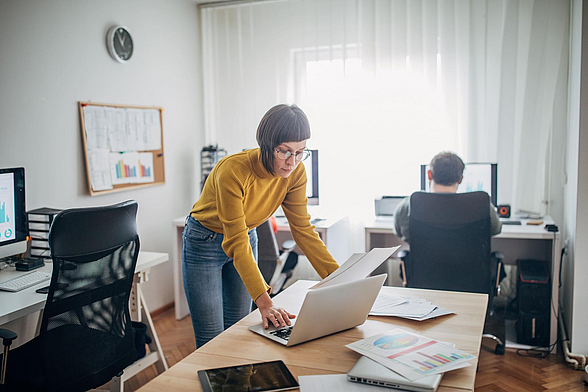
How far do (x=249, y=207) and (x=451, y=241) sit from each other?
128cm

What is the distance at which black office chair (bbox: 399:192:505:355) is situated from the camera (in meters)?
2.58

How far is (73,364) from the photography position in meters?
1.81

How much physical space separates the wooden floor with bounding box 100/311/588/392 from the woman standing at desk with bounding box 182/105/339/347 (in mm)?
1111

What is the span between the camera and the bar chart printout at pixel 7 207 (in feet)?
7.63

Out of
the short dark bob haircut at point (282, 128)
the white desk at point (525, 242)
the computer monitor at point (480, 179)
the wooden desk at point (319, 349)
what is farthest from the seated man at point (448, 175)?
the short dark bob haircut at point (282, 128)

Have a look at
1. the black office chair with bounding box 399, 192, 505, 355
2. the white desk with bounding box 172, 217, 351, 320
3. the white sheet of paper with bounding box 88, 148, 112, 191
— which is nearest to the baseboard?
the white desk with bounding box 172, 217, 351, 320

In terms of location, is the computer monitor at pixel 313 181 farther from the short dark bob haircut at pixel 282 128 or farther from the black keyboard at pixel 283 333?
the black keyboard at pixel 283 333

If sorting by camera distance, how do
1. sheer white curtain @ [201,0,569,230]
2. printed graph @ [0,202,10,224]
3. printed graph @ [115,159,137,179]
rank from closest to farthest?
printed graph @ [0,202,10,224]
printed graph @ [115,159,137,179]
sheer white curtain @ [201,0,569,230]

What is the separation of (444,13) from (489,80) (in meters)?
0.59

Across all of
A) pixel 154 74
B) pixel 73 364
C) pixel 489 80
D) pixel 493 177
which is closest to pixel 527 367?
pixel 493 177

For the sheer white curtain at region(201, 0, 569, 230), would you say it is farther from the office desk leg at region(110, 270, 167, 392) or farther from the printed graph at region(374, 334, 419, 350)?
the printed graph at region(374, 334, 419, 350)

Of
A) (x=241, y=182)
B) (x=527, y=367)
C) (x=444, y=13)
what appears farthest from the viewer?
(x=444, y=13)

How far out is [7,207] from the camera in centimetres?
235

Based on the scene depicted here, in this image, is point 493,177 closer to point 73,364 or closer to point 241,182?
point 241,182
